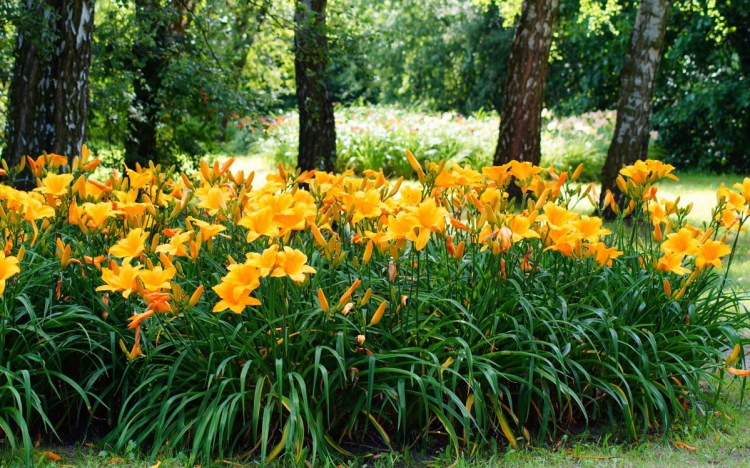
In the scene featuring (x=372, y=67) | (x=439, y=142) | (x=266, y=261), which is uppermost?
(x=372, y=67)

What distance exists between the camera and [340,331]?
308cm

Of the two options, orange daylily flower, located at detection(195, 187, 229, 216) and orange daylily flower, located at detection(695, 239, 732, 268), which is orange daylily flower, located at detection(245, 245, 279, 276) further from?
orange daylily flower, located at detection(695, 239, 732, 268)

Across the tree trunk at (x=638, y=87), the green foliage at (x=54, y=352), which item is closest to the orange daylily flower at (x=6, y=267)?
the green foliage at (x=54, y=352)

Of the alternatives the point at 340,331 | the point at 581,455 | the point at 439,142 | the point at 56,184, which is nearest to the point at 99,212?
the point at 56,184

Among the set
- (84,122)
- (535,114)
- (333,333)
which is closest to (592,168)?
(535,114)

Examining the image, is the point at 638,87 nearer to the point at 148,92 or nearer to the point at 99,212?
the point at 148,92

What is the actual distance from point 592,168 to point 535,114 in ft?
17.8

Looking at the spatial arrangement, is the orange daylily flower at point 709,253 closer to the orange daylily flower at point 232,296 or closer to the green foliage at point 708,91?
the orange daylily flower at point 232,296

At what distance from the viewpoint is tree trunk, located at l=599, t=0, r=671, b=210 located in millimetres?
8086

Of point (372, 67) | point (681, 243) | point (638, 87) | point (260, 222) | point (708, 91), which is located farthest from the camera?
point (372, 67)

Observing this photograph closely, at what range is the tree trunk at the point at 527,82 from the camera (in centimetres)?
874

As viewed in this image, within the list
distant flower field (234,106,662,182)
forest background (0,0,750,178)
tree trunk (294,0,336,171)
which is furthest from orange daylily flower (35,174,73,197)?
distant flower field (234,106,662,182)

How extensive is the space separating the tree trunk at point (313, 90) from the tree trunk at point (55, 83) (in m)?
2.11

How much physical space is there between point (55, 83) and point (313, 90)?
11.8 feet
